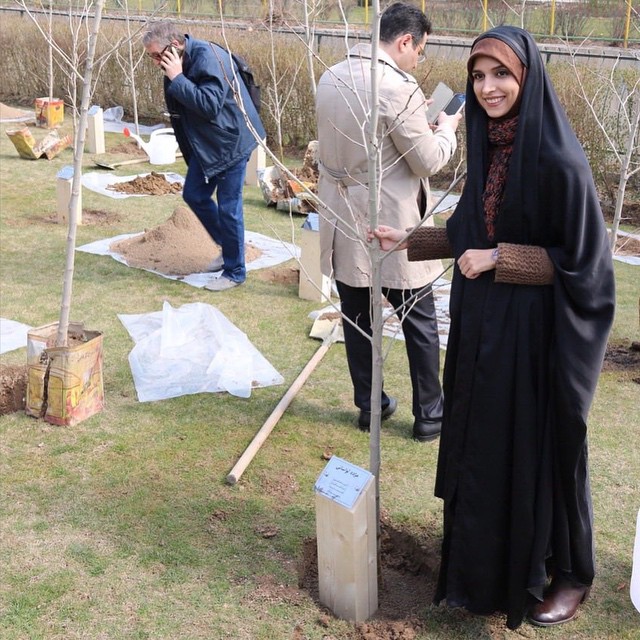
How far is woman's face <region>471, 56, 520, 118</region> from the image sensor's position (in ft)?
7.86

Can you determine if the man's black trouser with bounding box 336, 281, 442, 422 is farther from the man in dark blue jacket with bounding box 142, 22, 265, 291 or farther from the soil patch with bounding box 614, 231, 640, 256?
the soil patch with bounding box 614, 231, 640, 256

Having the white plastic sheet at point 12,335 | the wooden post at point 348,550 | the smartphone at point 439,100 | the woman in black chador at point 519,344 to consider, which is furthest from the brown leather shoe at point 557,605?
the white plastic sheet at point 12,335

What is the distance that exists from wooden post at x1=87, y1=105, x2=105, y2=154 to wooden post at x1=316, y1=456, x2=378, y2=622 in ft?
29.2

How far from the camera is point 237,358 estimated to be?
4.95m

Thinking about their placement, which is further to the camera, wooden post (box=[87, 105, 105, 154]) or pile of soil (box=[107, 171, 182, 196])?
wooden post (box=[87, 105, 105, 154])

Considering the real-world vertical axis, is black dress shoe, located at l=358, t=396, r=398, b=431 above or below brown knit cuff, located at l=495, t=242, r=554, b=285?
below

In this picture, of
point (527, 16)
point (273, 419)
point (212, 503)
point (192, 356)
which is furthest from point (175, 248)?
point (527, 16)

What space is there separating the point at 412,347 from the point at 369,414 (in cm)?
45

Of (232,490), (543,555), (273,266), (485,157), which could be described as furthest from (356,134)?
(273,266)

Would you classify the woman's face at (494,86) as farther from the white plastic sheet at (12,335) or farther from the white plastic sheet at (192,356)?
the white plastic sheet at (12,335)

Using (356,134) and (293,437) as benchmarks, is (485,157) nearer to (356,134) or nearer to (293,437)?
(356,134)

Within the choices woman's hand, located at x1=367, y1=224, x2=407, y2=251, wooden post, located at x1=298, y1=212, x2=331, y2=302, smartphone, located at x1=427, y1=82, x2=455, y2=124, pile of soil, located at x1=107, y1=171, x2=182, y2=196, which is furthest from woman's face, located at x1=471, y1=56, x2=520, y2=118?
pile of soil, located at x1=107, y1=171, x2=182, y2=196

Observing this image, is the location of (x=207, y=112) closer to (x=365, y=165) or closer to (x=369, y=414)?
(x=365, y=165)

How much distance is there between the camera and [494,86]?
241cm
